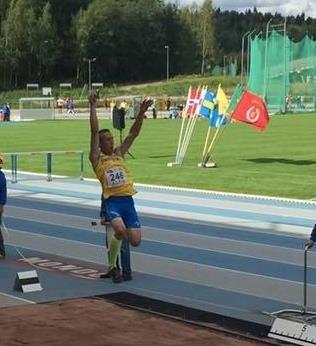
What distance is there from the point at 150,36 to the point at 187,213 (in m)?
125

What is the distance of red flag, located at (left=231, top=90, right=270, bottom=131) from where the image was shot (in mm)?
24312

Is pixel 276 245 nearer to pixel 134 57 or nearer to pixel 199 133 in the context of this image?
pixel 199 133

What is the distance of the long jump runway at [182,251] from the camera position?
873 centimetres

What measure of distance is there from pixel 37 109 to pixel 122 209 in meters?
63.7

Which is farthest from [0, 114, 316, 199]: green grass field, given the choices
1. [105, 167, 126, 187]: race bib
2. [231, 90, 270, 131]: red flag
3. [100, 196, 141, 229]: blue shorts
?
[105, 167, 126, 187]: race bib

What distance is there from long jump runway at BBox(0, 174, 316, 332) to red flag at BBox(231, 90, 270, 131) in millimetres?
5866

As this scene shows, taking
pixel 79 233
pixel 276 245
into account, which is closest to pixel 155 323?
pixel 276 245

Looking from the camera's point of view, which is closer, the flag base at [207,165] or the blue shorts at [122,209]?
the blue shorts at [122,209]

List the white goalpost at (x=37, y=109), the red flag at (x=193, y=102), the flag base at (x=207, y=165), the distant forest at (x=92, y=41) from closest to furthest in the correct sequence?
the flag base at (x=207, y=165), the red flag at (x=193, y=102), the white goalpost at (x=37, y=109), the distant forest at (x=92, y=41)

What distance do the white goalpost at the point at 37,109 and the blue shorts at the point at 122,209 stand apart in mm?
60441

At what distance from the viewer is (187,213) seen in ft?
51.7

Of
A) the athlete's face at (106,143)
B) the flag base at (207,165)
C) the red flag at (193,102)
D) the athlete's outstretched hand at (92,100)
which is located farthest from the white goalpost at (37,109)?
the athlete's face at (106,143)

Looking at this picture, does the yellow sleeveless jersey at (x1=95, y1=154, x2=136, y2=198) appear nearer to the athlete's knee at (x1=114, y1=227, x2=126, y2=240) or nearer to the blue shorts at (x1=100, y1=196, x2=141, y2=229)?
the blue shorts at (x1=100, y1=196, x2=141, y2=229)

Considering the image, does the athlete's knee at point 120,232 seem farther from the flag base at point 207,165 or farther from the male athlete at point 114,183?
the flag base at point 207,165
